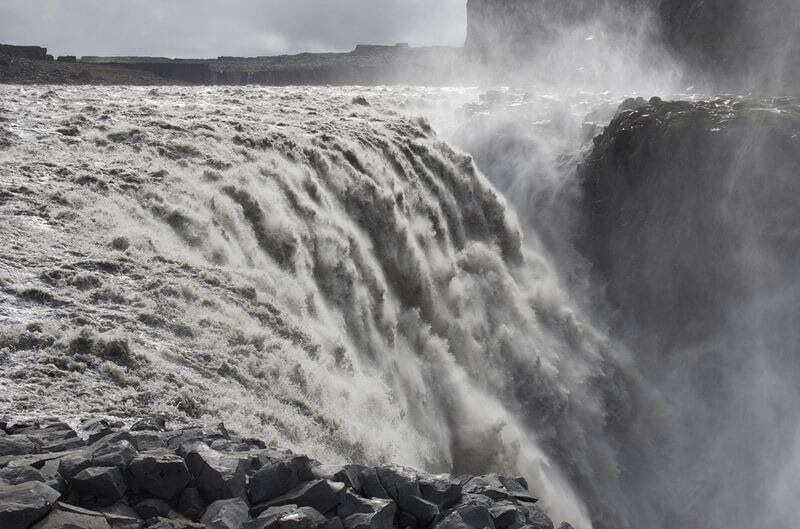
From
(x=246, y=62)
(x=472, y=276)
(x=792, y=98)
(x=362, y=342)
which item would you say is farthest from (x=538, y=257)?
(x=246, y=62)

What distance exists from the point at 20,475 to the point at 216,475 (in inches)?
45.6

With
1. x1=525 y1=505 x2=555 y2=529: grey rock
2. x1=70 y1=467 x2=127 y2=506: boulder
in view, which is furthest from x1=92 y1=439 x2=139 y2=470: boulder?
x1=525 y1=505 x2=555 y2=529: grey rock

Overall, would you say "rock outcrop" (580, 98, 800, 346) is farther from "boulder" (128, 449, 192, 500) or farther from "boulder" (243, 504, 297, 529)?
"boulder" (128, 449, 192, 500)

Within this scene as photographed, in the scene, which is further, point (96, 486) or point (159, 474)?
point (159, 474)

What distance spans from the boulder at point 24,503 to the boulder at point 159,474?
527 millimetres

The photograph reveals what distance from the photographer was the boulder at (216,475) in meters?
5.14

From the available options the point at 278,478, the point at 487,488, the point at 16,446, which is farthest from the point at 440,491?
the point at 16,446

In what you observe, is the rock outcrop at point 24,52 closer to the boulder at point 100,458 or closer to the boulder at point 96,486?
the boulder at point 100,458

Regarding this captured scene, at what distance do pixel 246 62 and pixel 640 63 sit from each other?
31.4 metres

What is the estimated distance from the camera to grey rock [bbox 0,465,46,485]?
4.76 m

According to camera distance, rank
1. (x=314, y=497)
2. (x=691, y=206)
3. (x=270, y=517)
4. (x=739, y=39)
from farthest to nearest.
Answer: (x=739, y=39) < (x=691, y=206) < (x=314, y=497) < (x=270, y=517)

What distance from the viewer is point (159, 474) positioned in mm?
5066

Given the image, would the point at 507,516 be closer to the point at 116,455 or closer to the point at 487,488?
the point at 487,488

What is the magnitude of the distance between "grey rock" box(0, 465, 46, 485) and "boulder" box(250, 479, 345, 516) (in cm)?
134
